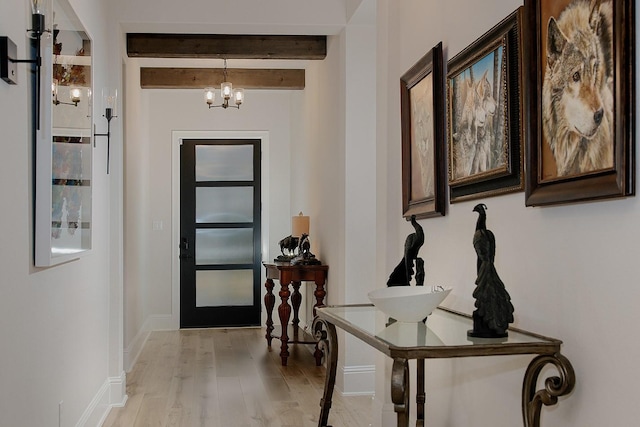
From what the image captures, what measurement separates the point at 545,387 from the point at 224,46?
417 cm

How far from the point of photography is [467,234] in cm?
262

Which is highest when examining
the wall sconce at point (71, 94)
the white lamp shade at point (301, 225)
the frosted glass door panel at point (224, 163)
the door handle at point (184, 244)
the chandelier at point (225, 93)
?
the chandelier at point (225, 93)

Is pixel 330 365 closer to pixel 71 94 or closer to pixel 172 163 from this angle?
pixel 71 94

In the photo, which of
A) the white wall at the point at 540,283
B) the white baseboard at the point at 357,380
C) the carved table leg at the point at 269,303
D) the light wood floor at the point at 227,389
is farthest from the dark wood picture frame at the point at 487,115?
the carved table leg at the point at 269,303

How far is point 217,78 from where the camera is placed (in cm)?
714

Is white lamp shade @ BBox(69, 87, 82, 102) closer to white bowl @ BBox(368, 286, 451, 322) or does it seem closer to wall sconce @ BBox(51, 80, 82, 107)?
wall sconce @ BBox(51, 80, 82, 107)

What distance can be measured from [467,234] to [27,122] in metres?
1.59

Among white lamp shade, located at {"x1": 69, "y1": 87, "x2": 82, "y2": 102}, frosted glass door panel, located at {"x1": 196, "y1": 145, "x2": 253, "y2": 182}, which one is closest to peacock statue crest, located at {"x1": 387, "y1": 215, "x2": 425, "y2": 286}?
white lamp shade, located at {"x1": 69, "y1": 87, "x2": 82, "y2": 102}

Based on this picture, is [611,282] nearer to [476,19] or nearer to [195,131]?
[476,19]

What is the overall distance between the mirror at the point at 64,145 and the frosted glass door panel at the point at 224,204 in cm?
449

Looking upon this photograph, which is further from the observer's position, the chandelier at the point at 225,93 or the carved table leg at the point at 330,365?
the chandelier at the point at 225,93

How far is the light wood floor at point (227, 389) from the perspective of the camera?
4.24 meters

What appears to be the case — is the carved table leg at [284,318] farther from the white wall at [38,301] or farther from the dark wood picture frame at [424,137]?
the dark wood picture frame at [424,137]

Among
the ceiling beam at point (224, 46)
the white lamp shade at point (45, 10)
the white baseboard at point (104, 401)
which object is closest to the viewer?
the white lamp shade at point (45, 10)
